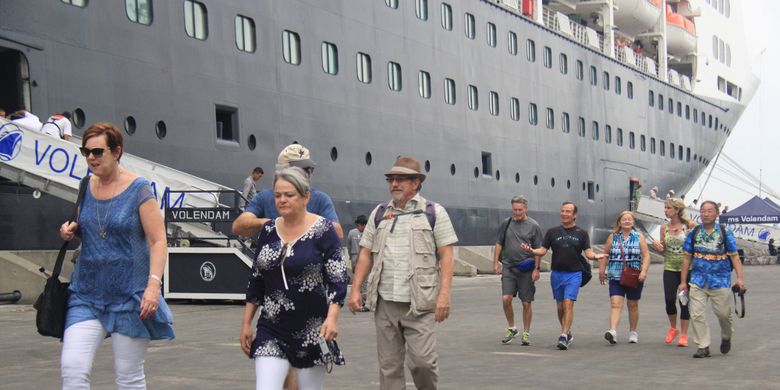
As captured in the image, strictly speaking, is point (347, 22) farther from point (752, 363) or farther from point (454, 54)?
point (752, 363)

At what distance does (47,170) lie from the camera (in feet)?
53.6

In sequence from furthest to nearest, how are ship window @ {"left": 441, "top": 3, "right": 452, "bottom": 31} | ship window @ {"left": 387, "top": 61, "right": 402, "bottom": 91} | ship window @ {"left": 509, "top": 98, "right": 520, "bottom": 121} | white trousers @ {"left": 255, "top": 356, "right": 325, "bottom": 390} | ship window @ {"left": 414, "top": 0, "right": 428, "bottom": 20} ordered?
1. ship window @ {"left": 509, "top": 98, "right": 520, "bottom": 121}
2. ship window @ {"left": 441, "top": 3, "right": 452, "bottom": 31}
3. ship window @ {"left": 414, "top": 0, "right": 428, "bottom": 20}
4. ship window @ {"left": 387, "top": 61, "right": 402, "bottom": 91}
5. white trousers @ {"left": 255, "top": 356, "right": 325, "bottom": 390}

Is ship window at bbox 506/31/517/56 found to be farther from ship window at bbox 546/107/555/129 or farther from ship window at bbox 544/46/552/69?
ship window at bbox 546/107/555/129

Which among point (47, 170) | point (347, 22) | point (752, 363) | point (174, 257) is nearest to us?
point (752, 363)

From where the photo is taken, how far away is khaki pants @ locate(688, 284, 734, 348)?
10883mm

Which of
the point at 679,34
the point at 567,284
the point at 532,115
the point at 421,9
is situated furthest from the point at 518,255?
the point at 679,34

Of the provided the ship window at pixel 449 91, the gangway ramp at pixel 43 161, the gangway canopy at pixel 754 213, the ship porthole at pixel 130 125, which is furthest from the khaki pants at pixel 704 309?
the gangway canopy at pixel 754 213

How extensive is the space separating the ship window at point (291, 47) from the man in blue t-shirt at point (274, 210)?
16791 millimetres

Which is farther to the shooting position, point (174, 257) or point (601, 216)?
point (601, 216)

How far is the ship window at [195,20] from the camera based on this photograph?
20953mm

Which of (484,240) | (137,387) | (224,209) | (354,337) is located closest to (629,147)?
(484,240)

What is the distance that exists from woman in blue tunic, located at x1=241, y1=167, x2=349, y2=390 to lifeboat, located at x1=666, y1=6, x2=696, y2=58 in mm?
46982

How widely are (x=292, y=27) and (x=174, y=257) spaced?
8.19 m

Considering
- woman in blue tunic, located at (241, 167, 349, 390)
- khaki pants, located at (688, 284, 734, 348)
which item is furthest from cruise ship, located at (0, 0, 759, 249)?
woman in blue tunic, located at (241, 167, 349, 390)
